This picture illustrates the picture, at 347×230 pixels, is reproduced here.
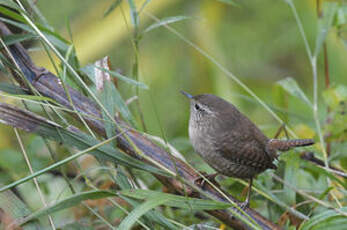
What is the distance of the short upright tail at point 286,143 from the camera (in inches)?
94.0

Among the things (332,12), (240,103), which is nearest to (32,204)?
(332,12)

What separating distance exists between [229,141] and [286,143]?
0.32 meters

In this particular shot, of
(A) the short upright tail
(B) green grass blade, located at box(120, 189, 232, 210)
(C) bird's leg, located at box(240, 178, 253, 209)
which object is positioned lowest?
(C) bird's leg, located at box(240, 178, 253, 209)

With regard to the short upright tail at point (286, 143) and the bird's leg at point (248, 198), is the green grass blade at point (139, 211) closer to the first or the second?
the bird's leg at point (248, 198)

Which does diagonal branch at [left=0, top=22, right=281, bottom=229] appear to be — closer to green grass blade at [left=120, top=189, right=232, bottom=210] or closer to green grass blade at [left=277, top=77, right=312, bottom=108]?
green grass blade at [left=120, top=189, right=232, bottom=210]

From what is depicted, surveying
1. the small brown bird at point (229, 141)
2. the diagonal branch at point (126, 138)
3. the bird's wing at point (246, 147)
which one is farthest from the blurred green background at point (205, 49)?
the diagonal branch at point (126, 138)

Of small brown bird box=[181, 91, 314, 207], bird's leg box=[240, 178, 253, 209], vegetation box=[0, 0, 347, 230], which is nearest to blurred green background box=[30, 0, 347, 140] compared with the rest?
vegetation box=[0, 0, 347, 230]

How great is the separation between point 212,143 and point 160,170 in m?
0.83

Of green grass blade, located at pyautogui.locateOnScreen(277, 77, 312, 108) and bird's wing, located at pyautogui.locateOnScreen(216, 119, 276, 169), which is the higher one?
green grass blade, located at pyautogui.locateOnScreen(277, 77, 312, 108)

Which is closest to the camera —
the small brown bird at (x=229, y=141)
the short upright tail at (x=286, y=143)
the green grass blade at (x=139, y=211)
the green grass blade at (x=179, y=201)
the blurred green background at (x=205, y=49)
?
the green grass blade at (x=139, y=211)

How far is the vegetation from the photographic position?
1760 mm

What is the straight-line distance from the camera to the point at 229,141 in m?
2.67

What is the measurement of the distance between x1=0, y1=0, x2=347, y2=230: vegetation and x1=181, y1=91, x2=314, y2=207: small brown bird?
0.29 feet

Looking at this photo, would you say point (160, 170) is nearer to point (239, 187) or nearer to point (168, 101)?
point (239, 187)
